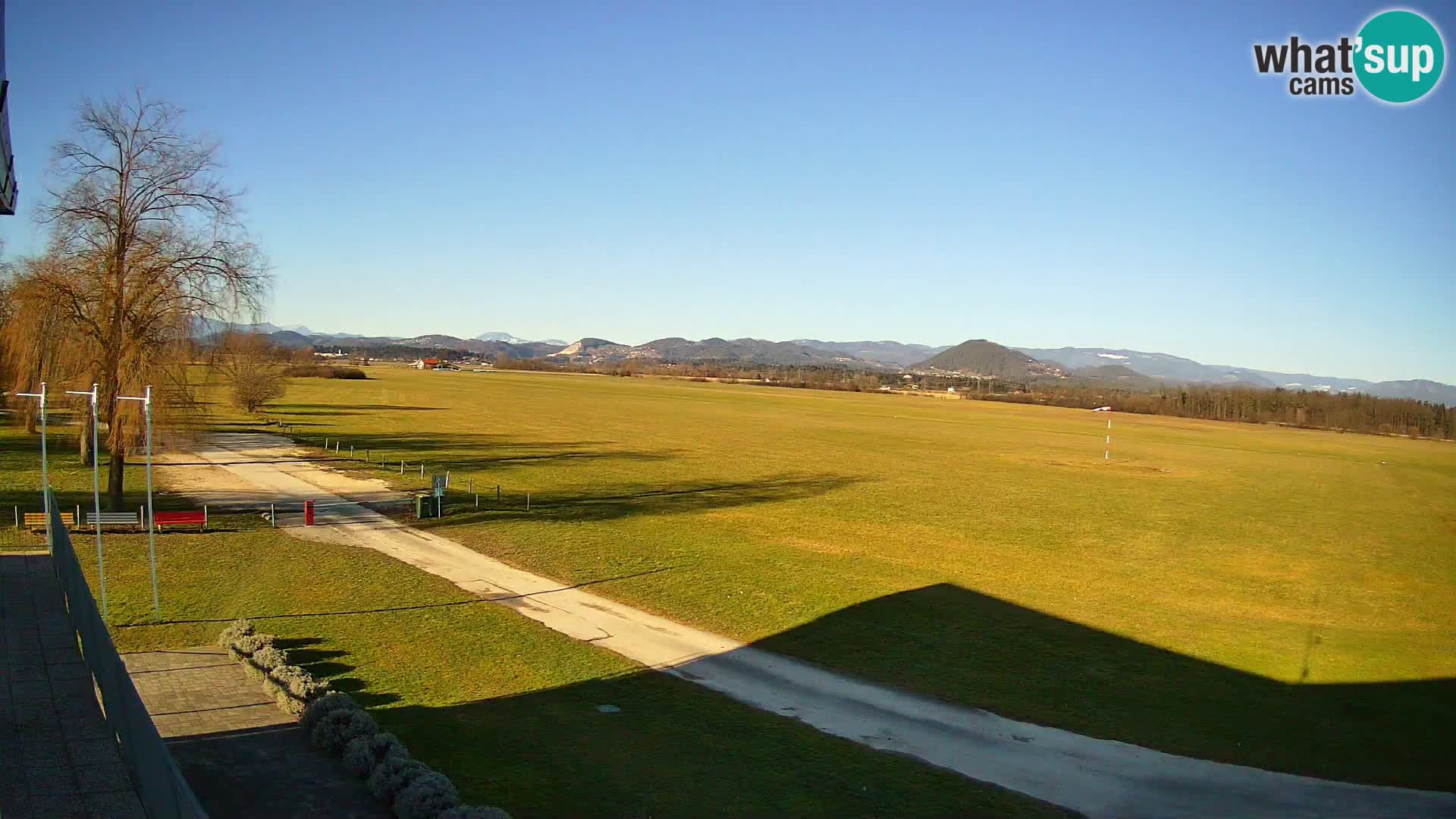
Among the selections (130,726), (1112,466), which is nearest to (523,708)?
(130,726)

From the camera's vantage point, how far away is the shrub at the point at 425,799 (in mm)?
9055

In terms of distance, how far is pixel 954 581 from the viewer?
22.5 meters

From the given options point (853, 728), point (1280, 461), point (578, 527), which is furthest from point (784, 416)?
point (853, 728)

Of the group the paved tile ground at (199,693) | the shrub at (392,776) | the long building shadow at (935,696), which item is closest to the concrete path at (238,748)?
the paved tile ground at (199,693)

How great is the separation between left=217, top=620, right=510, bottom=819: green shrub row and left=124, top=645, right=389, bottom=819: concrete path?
0.15 metres

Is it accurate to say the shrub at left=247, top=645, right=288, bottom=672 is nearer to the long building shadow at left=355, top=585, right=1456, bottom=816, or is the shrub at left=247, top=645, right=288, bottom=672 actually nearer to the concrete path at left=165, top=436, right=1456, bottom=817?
the long building shadow at left=355, top=585, right=1456, bottom=816

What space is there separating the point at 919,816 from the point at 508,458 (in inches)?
1516

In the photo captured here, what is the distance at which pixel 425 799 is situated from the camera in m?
9.13

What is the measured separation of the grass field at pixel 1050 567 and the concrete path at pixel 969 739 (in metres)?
0.58

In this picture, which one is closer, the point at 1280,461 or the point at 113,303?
the point at 113,303

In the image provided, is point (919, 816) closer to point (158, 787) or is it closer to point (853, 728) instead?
point (853, 728)

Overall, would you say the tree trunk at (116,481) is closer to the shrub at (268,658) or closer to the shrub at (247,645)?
the shrub at (247,645)

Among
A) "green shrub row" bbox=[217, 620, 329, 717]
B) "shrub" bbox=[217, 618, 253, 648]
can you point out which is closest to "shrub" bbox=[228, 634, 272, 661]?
"green shrub row" bbox=[217, 620, 329, 717]

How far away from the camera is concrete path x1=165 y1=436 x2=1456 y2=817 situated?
36.3 feet
